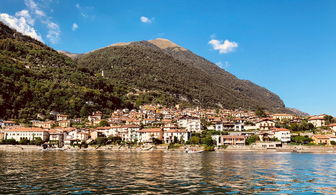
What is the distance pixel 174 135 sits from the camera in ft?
368

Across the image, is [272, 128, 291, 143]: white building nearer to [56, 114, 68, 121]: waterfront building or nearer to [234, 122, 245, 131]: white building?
[234, 122, 245, 131]: white building

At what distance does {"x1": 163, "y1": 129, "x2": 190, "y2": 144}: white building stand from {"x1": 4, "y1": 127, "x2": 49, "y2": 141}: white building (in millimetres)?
48468

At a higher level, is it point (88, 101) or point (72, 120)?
point (88, 101)

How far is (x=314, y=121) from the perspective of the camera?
139500 mm

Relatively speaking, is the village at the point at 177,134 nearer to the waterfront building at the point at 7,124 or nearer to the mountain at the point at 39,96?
the waterfront building at the point at 7,124

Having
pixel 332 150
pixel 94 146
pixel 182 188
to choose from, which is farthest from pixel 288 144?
pixel 182 188

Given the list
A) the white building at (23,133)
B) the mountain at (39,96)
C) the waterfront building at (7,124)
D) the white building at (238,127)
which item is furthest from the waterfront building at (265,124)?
the waterfront building at (7,124)

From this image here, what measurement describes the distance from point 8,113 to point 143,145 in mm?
77393

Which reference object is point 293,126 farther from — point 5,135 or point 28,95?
point 28,95

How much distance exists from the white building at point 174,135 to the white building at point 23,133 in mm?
48468

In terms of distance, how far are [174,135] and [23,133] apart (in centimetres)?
5805

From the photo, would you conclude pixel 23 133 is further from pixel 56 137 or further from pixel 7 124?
pixel 7 124

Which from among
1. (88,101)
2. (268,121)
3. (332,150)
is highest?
(88,101)

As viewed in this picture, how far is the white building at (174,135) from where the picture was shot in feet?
364
